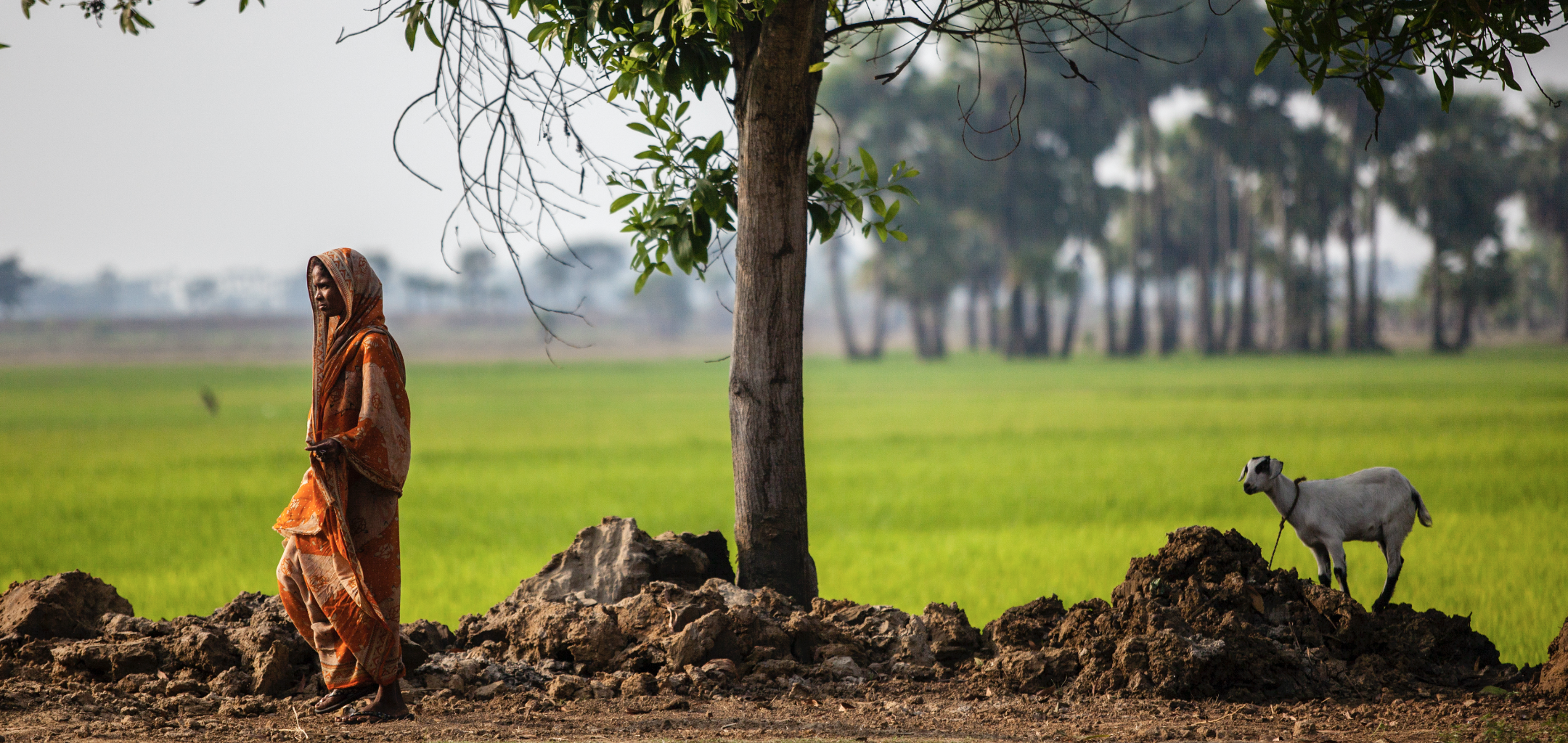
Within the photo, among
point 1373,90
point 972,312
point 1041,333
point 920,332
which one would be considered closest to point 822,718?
point 1373,90

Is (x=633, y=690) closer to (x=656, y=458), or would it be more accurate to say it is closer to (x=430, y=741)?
(x=430, y=741)

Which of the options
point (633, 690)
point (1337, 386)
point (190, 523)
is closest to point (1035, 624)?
point (633, 690)

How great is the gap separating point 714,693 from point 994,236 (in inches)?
2430

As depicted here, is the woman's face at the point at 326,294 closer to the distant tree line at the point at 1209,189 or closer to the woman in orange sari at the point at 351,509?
the woman in orange sari at the point at 351,509

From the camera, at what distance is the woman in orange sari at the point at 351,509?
4090mm

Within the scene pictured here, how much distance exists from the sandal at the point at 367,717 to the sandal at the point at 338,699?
0.24 feet

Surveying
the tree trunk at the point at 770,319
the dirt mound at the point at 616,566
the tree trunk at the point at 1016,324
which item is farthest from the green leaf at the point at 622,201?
the tree trunk at the point at 1016,324

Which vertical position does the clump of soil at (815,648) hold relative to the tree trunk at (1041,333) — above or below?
below

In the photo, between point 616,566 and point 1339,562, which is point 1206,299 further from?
point 616,566

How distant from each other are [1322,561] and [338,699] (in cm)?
421

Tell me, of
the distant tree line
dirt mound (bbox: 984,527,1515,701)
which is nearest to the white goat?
dirt mound (bbox: 984,527,1515,701)

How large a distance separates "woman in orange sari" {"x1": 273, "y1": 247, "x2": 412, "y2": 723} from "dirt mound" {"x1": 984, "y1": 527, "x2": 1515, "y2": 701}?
2.53 metres

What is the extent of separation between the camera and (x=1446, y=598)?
23.1 feet

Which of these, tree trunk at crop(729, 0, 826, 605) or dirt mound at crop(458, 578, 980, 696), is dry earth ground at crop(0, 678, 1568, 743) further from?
tree trunk at crop(729, 0, 826, 605)
